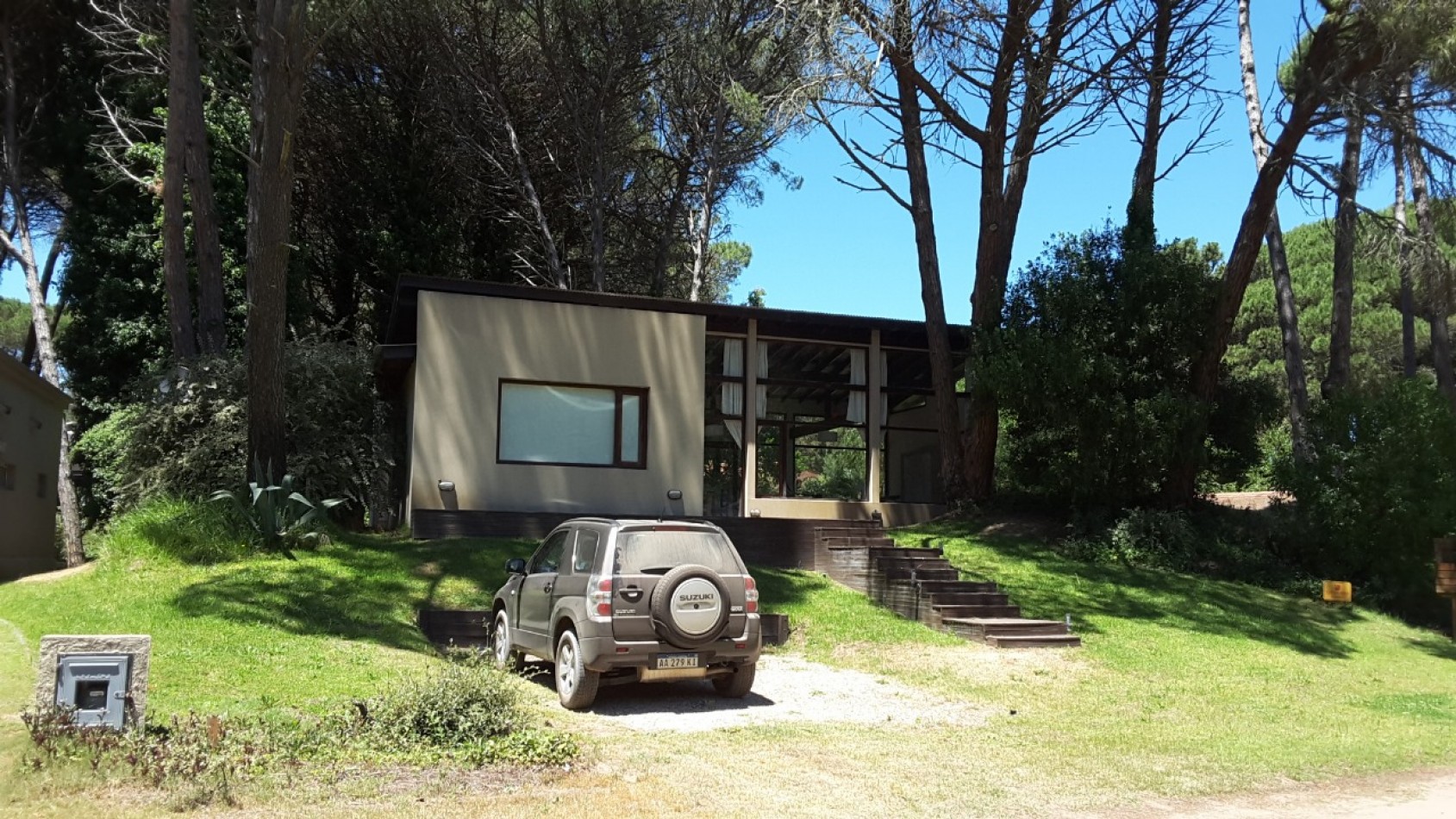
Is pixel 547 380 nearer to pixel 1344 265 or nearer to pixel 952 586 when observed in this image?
pixel 952 586

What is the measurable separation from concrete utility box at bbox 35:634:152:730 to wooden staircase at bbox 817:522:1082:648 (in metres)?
9.87

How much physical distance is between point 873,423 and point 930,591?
717 cm

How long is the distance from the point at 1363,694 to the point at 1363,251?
465 inches

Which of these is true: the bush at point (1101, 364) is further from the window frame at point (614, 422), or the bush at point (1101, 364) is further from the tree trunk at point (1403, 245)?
the window frame at point (614, 422)

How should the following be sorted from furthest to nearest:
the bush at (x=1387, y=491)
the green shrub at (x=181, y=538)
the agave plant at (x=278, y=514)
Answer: the bush at (x=1387, y=491), the agave plant at (x=278, y=514), the green shrub at (x=181, y=538)

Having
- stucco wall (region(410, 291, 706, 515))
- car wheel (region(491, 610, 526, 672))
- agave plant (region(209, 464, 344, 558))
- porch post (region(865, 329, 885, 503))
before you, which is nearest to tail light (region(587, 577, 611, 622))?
car wheel (region(491, 610, 526, 672))

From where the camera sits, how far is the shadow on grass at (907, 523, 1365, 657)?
14.1 m

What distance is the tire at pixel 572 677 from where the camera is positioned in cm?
853

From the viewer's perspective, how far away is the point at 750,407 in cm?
1994

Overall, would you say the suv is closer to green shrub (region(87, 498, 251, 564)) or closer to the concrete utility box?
the concrete utility box

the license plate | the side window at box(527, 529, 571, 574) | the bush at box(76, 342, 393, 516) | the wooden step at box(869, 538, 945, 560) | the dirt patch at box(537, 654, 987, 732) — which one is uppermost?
the bush at box(76, 342, 393, 516)

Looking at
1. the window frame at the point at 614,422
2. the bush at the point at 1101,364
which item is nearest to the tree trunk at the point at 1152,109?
the bush at the point at 1101,364

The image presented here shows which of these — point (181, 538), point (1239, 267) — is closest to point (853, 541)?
point (1239, 267)

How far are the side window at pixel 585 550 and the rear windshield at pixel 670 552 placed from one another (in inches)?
12.7
